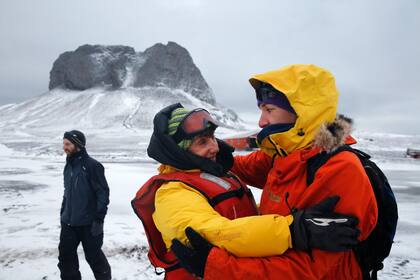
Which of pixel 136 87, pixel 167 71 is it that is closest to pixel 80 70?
pixel 136 87

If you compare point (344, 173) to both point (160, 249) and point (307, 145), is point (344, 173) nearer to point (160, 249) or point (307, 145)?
point (307, 145)

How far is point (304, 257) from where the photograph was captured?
4.06 feet

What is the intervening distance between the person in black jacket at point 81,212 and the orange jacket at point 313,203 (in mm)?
3309

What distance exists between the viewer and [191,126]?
1.85 meters

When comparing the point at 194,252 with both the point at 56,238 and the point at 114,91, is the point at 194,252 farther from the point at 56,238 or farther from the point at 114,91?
the point at 114,91

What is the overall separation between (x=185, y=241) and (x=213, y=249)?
6.4 inches

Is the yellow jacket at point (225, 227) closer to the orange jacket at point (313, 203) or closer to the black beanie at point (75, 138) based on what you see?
the orange jacket at point (313, 203)

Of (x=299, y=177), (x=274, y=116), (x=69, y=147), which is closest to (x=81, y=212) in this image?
(x=69, y=147)

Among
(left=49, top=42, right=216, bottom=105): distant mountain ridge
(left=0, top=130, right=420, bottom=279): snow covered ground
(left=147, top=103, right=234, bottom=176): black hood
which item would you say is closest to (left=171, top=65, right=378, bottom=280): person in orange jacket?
(left=147, top=103, right=234, bottom=176): black hood

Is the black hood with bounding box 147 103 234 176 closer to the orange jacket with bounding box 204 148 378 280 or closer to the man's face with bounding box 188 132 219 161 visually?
the man's face with bounding box 188 132 219 161

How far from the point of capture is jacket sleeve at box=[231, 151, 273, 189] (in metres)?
2.24

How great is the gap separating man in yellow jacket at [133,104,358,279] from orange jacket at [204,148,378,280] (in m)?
0.04

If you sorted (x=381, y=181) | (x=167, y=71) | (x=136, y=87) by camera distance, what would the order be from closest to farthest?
(x=381, y=181) → (x=136, y=87) → (x=167, y=71)

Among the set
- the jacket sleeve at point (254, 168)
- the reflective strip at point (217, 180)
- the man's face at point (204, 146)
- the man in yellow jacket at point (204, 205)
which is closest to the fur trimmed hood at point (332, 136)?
the man in yellow jacket at point (204, 205)
